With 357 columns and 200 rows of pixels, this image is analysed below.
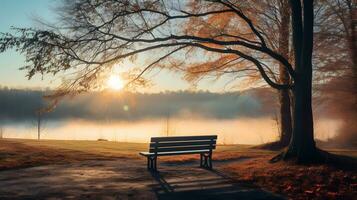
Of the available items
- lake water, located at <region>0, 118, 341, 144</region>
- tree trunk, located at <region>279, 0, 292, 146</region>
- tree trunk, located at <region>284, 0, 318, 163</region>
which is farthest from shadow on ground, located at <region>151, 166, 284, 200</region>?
lake water, located at <region>0, 118, 341, 144</region>

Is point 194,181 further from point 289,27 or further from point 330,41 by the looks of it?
point 330,41

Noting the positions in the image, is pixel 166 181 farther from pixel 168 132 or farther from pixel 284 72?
pixel 168 132

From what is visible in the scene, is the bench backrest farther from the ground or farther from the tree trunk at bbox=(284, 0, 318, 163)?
the tree trunk at bbox=(284, 0, 318, 163)

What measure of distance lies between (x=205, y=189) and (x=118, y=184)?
6.47 ft

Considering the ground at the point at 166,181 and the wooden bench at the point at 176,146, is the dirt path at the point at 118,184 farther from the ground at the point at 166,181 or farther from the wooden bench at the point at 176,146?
the wooden bench at the point at 176,146

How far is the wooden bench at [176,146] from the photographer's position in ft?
43.7

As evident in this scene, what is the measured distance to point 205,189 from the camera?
34.8 ft

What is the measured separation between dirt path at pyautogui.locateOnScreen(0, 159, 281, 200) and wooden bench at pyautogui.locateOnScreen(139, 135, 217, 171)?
1.48 feet

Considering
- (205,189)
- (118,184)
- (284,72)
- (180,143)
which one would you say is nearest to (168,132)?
(284,72)

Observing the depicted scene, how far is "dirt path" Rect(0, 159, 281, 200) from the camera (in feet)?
32.2

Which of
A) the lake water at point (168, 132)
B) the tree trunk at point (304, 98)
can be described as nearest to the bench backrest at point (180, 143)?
the tree trunk at point (304, 98)

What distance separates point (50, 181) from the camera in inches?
444

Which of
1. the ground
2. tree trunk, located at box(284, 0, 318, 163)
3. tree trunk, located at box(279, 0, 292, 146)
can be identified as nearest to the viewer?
the ground

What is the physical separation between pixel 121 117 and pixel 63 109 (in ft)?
56.8
